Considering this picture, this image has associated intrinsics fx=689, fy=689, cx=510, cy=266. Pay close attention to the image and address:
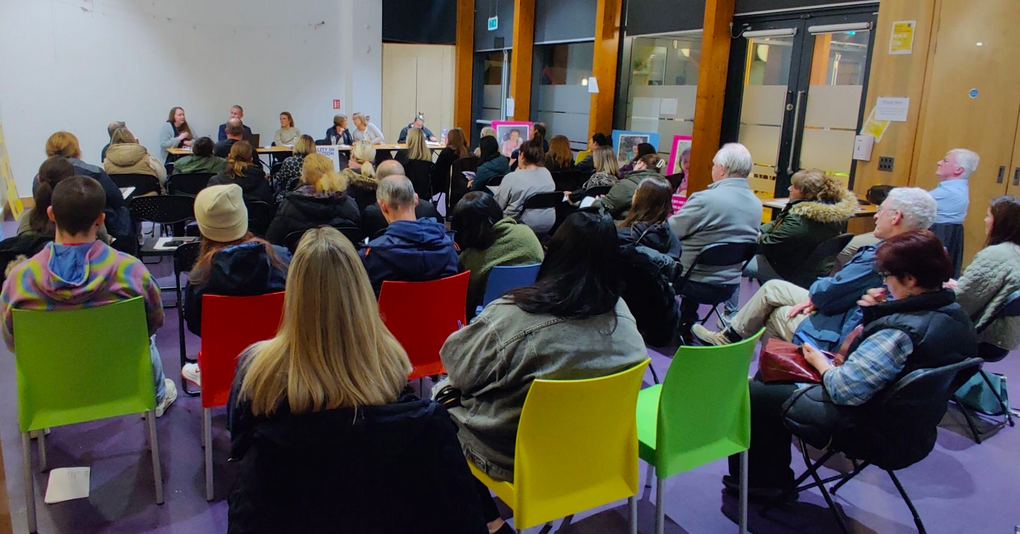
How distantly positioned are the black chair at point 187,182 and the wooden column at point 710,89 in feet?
16.6

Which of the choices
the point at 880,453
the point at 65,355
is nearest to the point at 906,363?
the point at 880,453

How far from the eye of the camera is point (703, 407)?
7.18 ft

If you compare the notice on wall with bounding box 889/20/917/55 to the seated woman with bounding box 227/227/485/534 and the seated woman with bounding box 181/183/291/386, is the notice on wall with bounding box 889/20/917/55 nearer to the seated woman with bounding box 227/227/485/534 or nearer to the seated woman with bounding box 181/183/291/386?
the seated woman with bounding box 181/183/291/386

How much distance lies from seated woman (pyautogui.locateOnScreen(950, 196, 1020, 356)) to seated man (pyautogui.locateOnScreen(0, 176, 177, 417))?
3.56 meters

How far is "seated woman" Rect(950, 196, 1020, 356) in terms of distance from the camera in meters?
3.26

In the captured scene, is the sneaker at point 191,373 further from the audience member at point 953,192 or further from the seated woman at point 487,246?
the audience member at point 953,192

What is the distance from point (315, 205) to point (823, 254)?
10.4 feet

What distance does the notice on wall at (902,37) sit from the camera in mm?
5695

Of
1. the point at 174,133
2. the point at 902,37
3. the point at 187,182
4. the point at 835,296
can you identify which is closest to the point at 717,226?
the point at 835,296

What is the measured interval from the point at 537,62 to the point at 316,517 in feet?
34.4

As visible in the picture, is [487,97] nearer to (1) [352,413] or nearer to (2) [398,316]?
(2) [398,316]

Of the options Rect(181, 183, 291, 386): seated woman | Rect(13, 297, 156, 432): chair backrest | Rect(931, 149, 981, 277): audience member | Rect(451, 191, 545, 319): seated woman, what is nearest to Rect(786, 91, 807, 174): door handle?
Rect(931, 149, 981, 277): audience member

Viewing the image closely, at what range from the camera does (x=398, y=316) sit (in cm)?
287

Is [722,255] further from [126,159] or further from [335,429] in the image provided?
[126,159]
